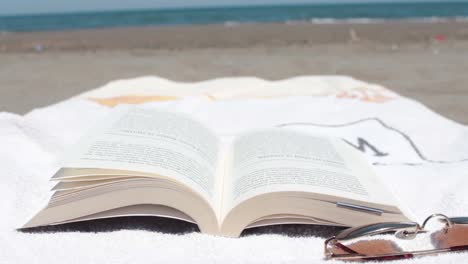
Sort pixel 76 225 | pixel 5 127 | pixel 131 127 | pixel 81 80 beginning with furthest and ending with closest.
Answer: pixel 81 80 < pixel 5 127 < pixel 131 127 < pixel 76 225

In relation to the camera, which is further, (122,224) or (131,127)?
(131,127)

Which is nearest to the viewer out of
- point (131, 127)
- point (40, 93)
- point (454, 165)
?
point (131, 127)

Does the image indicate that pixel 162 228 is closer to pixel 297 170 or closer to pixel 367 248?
pixel 297 170

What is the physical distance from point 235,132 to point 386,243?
90 centimetres

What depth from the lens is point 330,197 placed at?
914 mm

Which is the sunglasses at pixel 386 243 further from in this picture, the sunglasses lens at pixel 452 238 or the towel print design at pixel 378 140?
the towel print design at pixel 378 140

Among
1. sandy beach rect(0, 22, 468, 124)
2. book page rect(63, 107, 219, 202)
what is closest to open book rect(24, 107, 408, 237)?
book page rect(63, 107, 219, 202)

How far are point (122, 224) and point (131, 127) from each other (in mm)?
215

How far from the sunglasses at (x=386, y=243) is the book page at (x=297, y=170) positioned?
0.09 meters

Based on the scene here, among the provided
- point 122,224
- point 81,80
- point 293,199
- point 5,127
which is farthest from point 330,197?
point 81,80

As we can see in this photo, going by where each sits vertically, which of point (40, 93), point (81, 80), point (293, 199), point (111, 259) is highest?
point (81, 80)

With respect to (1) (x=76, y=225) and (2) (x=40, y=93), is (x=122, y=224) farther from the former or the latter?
(2) (x=40, y=93)

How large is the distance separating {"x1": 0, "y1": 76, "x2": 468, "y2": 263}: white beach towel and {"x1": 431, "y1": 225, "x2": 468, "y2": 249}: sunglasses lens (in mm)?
28

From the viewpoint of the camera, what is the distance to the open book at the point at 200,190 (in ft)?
2.97
